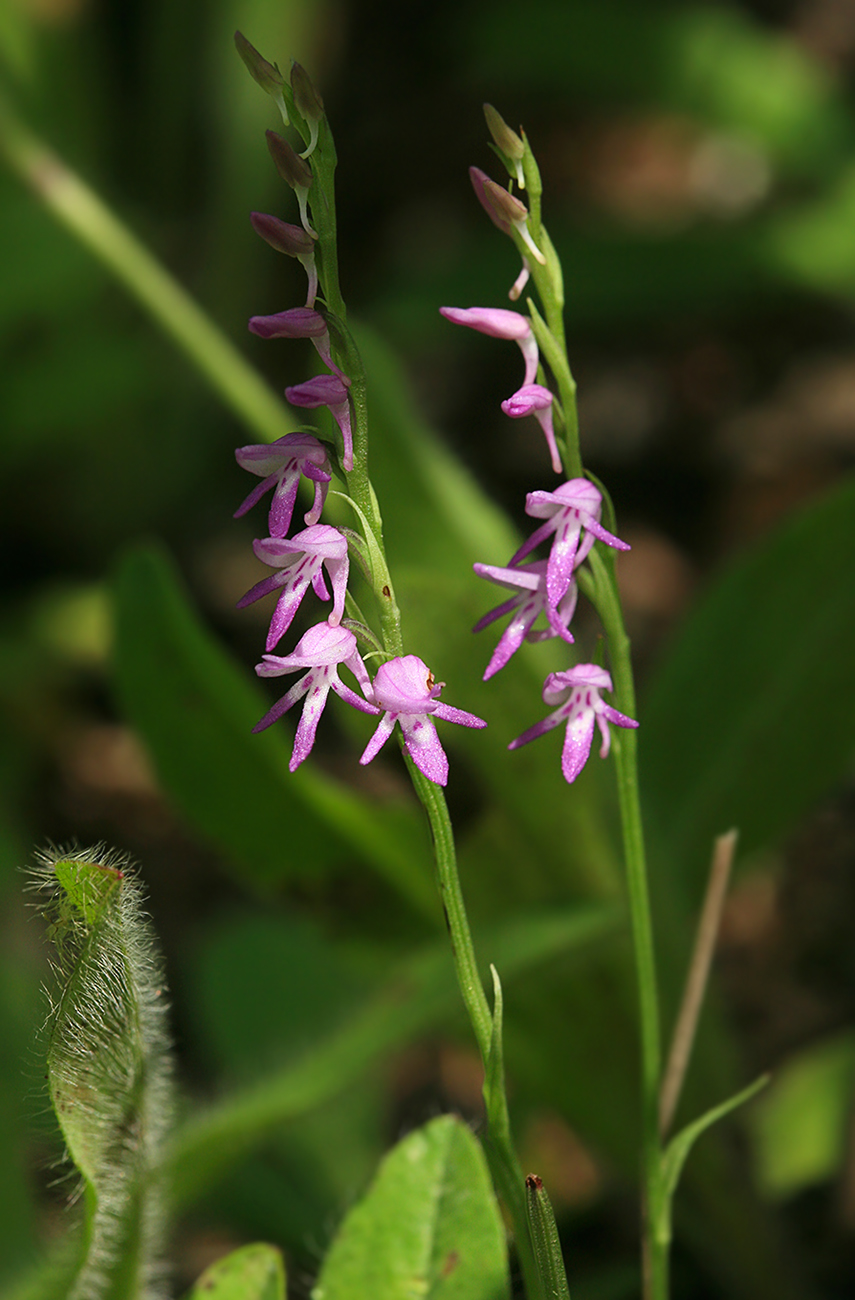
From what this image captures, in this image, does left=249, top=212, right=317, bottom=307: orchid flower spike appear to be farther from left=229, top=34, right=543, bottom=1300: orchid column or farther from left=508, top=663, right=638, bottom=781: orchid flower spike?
left=508, top=663, right=638, bottom=781: orchid flower spike

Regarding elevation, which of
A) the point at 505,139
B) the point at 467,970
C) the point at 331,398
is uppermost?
the point at 505,139

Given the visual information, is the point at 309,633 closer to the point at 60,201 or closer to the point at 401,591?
the point at 401,591

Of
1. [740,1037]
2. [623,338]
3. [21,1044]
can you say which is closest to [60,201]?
[21,1044]

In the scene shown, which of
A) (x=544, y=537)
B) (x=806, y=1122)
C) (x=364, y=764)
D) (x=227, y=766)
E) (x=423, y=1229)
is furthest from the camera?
(x=806, y=1122)

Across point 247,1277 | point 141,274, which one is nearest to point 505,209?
point 247,1277

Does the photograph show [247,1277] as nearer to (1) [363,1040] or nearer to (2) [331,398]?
(1) [363,1040]

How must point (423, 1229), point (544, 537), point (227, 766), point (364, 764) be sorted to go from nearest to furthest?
point (364, 764), point (544, 537), point (423, 1229), point (227, 766)

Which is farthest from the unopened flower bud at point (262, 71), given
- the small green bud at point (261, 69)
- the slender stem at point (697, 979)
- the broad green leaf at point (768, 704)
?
the broad green leaf at point (768, 704)
